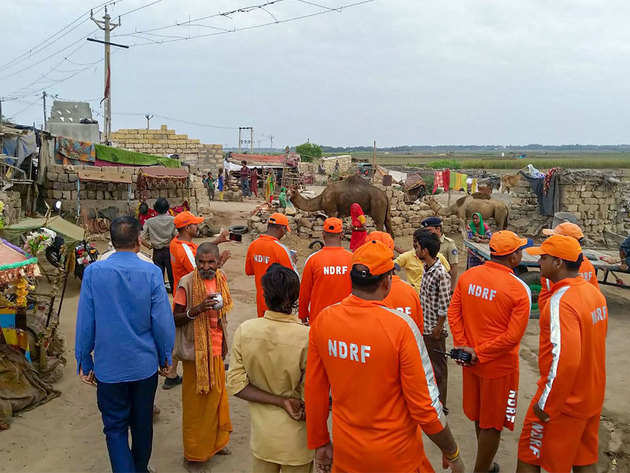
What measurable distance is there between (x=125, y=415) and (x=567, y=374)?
2.87 m

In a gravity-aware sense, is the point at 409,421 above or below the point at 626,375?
above

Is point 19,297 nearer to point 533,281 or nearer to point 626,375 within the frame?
point 626,375

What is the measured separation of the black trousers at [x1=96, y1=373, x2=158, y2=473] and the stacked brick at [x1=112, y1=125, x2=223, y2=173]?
29505mm

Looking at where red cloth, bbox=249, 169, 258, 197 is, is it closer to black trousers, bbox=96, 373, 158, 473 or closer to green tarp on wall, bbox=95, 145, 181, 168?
green tarp on wall, bbox=95, 145, 181, 168

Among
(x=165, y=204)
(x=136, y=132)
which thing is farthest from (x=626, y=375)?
(x=136, y=132)

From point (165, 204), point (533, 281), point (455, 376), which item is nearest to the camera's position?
point (455, 376)

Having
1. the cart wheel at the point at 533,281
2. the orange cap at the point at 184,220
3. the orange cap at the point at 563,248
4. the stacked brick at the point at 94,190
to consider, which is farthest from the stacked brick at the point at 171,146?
the orange cap at the point at 563,248

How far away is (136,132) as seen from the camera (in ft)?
104

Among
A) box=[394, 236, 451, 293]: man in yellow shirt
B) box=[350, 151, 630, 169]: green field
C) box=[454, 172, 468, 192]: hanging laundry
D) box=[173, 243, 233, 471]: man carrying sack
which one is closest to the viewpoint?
box=[173, 243, 233, 471]: man carrying sack

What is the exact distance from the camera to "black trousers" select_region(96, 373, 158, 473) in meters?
3.42

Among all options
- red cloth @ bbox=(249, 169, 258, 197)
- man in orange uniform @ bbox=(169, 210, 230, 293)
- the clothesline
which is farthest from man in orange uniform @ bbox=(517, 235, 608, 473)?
red cloth @ bbox=(249, 169, 258, 197)

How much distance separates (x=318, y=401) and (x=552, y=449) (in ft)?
5.65

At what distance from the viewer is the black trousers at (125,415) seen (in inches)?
135

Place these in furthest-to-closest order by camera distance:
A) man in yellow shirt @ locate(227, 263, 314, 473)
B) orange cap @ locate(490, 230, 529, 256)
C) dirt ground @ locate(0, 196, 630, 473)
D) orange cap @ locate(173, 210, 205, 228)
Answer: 1. orange cap @ locate(173, 210, 205, 228)
2. dirt ground @ locate(0, 196, 630, 473)
3. orange cap @ locate(490, 230, 529, 256)
4. man in yellow shirt @ locate(227, 263, 314, 473)
